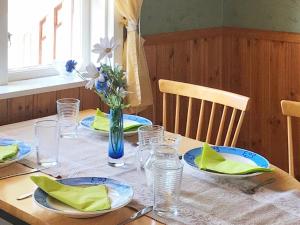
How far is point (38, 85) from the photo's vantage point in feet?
7.98

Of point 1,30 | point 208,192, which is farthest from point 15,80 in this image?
point 208,192

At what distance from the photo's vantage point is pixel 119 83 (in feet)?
5.34

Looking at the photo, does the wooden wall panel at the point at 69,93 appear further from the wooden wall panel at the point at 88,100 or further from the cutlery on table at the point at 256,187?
the cutlery on table at the point at 256,187

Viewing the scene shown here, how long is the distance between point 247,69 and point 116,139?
6.17 ft

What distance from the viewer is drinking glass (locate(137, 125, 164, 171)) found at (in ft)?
5.42

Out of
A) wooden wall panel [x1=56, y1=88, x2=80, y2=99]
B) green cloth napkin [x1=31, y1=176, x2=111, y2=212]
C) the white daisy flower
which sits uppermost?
the white daisy flower

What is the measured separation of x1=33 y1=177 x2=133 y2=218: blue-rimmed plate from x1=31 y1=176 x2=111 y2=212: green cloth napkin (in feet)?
0.05

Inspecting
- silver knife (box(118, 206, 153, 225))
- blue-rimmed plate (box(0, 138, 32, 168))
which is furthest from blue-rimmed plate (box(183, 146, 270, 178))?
blue-rimmed plate (box(0, 138, 32, 168))

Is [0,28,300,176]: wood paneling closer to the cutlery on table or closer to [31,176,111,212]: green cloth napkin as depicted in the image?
the cutlery on table

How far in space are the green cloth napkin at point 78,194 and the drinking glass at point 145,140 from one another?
0.19 metres

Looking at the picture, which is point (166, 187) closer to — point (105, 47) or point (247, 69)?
point (105, 47)

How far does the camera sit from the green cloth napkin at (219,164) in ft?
5.30

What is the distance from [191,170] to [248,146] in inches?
74.8

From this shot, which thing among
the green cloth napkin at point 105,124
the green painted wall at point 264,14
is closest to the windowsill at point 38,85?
the green cloth napkin at point 105,124
